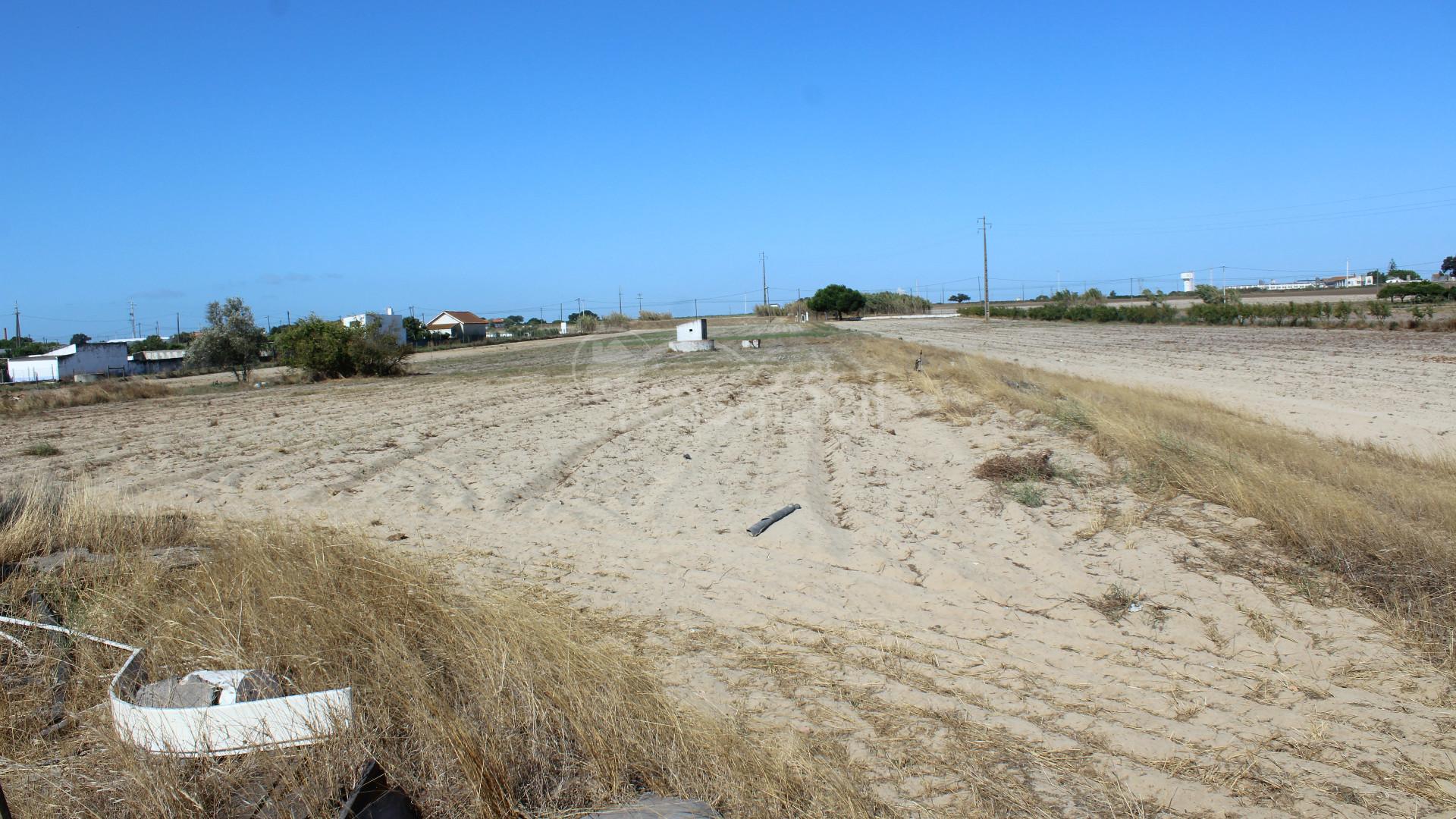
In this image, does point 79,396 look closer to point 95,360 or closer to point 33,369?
point 33,369

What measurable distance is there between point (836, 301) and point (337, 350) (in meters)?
68.2

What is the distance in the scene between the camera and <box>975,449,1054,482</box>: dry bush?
8875 millimetres

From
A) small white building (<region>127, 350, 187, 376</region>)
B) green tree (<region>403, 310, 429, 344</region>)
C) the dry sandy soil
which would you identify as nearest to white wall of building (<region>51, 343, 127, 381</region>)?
small white building (<region>127, 350, 187, 376</region>)

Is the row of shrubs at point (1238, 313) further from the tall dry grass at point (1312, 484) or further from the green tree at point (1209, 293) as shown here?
the tall dry grass at point (1312, 484)

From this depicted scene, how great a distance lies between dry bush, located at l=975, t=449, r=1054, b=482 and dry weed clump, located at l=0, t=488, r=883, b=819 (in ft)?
16.9

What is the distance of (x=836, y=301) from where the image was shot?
92.6 metres

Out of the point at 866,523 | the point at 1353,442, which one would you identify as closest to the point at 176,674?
the point at 866,523

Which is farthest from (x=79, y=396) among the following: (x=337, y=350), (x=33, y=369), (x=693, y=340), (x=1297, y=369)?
(x=33, y=369)

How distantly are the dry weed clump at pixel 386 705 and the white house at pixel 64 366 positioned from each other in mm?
57407

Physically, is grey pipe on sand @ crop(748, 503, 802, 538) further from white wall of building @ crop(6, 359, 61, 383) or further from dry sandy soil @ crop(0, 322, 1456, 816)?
white wall of building @ crop(6, 359, 61, 383)

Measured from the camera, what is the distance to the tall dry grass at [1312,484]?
5.48 metres

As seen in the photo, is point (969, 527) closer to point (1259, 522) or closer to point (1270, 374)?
point (1259, 522)

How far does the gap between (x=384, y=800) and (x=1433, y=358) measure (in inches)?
1173

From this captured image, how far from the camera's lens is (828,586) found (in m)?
6.34
